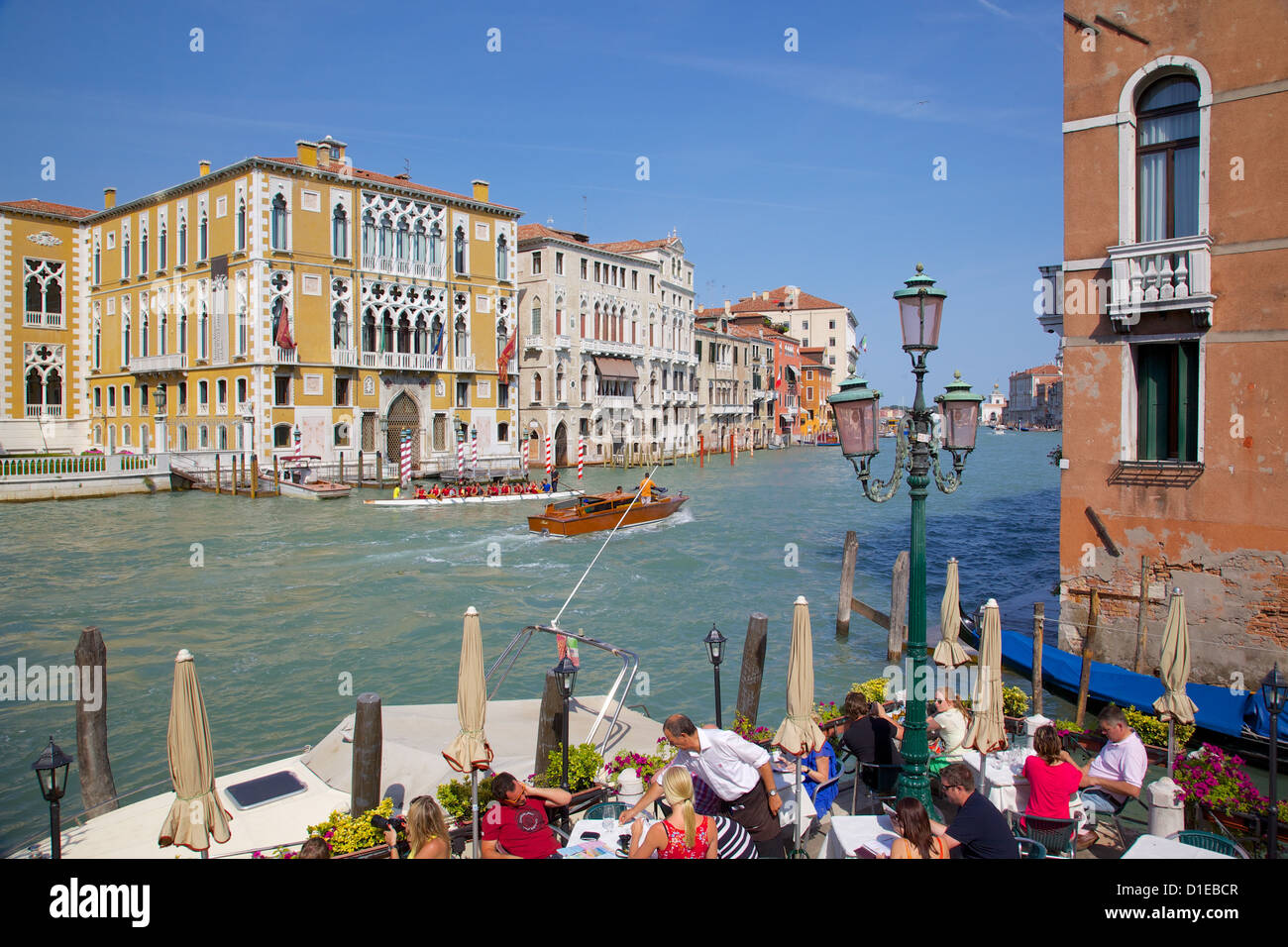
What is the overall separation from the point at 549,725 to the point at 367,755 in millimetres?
1265

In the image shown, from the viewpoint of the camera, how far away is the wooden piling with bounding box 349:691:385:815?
18.2ft

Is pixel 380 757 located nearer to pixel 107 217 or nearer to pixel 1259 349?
pixel 1259 349

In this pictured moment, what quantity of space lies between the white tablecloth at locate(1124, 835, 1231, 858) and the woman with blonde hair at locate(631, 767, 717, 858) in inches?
75.9

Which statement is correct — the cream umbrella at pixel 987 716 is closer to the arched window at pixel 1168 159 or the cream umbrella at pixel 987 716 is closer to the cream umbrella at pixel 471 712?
the cream umbrella at pixel 471 712

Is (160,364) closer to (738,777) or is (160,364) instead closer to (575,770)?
(575,770)

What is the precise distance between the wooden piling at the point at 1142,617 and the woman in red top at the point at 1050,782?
4.62 meters

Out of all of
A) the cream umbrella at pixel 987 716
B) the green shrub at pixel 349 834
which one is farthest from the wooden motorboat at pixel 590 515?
the green shrub at pixel 349 834

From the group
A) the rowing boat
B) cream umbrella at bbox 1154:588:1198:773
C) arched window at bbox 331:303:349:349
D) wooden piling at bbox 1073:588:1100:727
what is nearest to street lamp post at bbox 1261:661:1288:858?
cream umbrella at bbox 1154:588:1198:773

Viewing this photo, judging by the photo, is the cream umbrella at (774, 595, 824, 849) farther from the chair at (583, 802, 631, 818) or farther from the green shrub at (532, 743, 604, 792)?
the green shrub at (532, 743, 604, 792)

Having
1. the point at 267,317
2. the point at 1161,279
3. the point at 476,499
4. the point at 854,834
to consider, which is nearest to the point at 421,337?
the point at 267,317

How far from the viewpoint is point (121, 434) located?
36.7 meters

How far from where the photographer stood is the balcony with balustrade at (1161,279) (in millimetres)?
8242

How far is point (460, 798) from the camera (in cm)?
540
